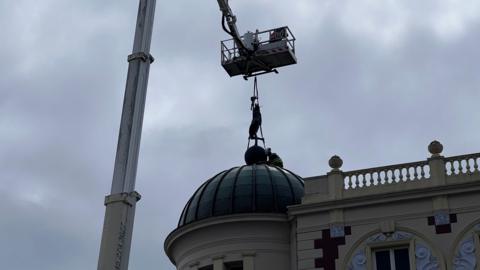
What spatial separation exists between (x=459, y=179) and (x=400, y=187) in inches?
88.6

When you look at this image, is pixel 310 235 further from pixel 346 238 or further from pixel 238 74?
pixel 238 74

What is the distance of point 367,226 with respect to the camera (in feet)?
121

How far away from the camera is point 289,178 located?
42.3m

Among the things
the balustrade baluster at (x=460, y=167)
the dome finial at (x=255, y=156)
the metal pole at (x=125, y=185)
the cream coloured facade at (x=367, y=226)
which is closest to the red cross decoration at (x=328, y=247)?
the cream coloured facade at (x=367, y=226)

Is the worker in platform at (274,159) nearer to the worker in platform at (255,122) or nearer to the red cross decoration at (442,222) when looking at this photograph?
the worker in platform at (255,122)

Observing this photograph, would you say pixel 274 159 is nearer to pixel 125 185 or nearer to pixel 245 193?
pixel 245 193

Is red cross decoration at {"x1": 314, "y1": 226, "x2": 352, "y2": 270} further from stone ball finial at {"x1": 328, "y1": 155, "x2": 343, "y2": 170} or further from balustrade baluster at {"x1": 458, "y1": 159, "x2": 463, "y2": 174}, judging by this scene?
balustrade baluster at {"x1": 458, "y1": 159, "x2": 463, "y2": 174}

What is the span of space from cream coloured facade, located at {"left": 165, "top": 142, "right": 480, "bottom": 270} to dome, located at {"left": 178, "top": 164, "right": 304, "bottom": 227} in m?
0.60

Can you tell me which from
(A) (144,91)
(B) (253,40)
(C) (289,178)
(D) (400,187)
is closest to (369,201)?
(D) (400,187)

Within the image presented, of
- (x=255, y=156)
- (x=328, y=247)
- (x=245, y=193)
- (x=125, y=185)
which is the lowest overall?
(x=125, y=185)

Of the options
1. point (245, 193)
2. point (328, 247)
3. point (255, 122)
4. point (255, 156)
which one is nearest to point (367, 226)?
point (328, 247)

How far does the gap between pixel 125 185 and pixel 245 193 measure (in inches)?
515

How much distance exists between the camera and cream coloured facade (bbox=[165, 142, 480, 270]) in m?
35.5

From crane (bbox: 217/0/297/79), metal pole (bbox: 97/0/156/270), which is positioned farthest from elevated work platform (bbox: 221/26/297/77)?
metal pole (bbox: 97/0/156/270)
